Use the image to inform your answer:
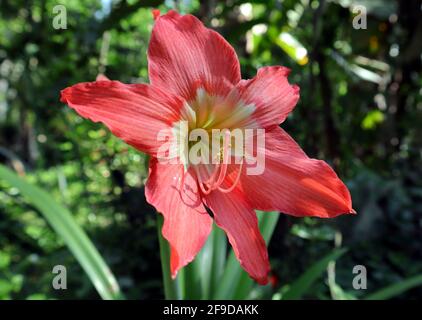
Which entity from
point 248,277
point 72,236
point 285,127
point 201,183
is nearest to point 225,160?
point 201,183

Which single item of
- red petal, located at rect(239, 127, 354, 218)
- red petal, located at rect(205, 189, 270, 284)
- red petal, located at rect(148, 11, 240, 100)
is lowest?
red petal, located at rect(205, 189, 270, 284)

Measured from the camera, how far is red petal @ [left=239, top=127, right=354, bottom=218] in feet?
1.72

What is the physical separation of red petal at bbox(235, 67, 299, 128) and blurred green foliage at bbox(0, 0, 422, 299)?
383 millimetres

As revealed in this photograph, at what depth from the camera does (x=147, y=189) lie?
474 mm

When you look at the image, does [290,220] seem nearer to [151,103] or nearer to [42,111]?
[151,103]

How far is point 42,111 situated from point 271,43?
757 mm

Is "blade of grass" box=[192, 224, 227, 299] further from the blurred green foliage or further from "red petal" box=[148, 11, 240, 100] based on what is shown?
"red petal" box=[148, 11, 240, 100]

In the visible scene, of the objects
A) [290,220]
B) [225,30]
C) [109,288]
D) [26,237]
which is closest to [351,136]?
[290,220]

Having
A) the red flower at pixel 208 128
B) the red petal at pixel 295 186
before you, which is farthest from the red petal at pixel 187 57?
the red petal at pixel 295 186

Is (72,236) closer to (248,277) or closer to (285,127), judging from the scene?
(248,277)

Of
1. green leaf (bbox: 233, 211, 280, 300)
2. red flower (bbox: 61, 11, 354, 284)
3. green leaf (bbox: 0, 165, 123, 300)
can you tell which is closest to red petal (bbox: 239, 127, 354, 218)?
red flower (bbox: 61, 11, 354, 284)

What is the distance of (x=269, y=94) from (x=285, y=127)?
0.48 metres

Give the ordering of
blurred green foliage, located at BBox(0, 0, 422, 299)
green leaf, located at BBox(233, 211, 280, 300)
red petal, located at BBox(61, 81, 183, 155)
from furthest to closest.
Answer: blurred green foliage, located at BBox(0, 0, 422, 299)
green leaf, located at BBox(233, 211, 280, 300)
red petal, located at BBox(61, 81, 183, 155)
